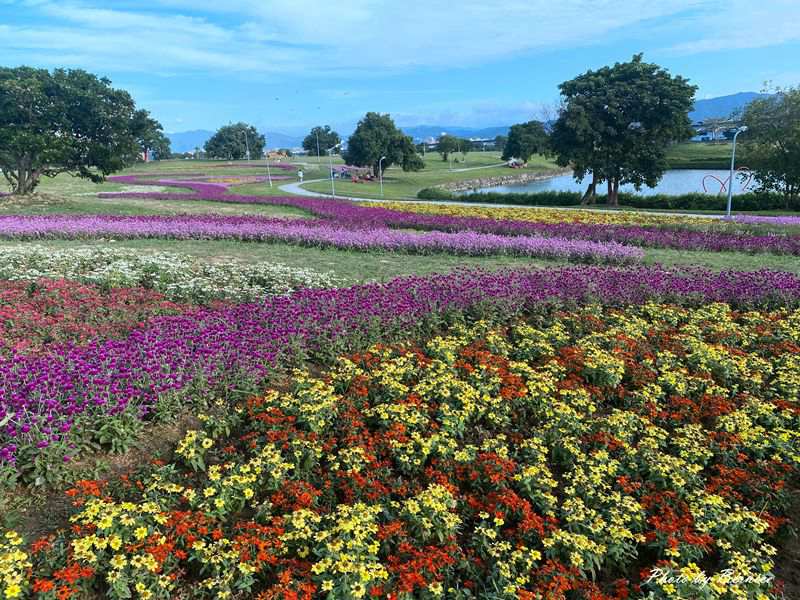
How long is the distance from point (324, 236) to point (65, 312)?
379 inches

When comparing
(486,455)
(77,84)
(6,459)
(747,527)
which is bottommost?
(747,527)

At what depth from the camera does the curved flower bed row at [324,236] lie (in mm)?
15133

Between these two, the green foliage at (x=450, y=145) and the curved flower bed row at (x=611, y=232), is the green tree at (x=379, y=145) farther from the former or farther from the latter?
the curved flower bed row at (x=611, y=232)

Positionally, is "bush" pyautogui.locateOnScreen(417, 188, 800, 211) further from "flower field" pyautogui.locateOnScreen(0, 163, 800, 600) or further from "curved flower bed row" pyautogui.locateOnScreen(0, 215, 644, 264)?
"flower field" pyautogui.locateOnScreen(0, 163, 800, 600)

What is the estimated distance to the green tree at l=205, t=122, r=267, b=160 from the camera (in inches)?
4592

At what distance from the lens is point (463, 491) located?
15.9ft

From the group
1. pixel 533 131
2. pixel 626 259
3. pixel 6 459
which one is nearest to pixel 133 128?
pixel 626 259

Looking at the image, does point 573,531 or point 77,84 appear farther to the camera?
point 77,84

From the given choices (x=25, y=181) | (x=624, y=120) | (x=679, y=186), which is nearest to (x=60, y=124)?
(x=25, y=181)

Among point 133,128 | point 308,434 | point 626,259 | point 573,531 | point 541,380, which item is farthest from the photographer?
point 133,128

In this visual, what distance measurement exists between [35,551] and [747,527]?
16.9 feet

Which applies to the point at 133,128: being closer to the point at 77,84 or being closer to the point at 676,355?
the point at 77,84

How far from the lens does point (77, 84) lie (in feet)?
93.6

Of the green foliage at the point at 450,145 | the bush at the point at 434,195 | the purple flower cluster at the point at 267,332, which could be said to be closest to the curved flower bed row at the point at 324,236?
the purple flower cluster at the point at 267,332
